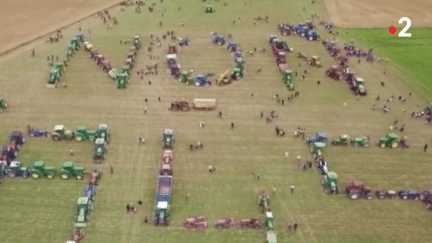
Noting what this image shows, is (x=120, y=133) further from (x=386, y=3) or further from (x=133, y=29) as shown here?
(x=386, y=3)

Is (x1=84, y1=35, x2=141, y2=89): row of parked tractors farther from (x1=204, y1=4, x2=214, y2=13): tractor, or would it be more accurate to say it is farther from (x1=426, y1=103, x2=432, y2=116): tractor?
(x1=426, y1=103, x2=432, y2=116): tractor

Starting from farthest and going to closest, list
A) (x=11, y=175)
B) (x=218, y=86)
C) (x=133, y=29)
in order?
(x=133, y=29), (x=218, y=86), (x=11, y=175)

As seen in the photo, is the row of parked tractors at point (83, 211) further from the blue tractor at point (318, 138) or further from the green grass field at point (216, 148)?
the blue tractor at point (318, 138)

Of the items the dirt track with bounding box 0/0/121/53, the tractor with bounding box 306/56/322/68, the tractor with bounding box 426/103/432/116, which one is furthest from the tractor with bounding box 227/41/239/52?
the dirt track with bounding box 0/0/121/53

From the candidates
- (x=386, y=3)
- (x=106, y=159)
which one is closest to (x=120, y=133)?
(x=106, y=159)

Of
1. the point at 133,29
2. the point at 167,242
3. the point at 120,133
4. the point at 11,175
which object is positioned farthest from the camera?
the point at 133,29

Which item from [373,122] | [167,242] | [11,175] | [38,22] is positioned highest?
[38,22]

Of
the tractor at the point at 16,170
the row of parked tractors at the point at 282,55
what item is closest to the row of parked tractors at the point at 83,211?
the tractor at the point at 16,170
